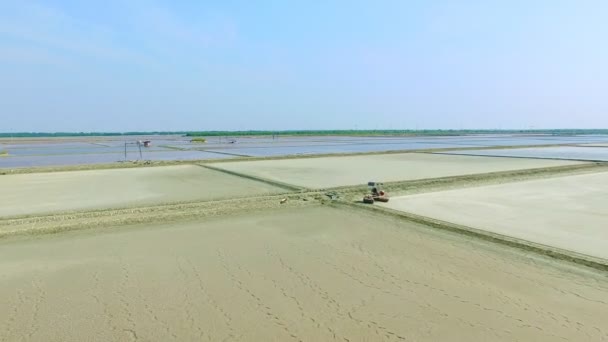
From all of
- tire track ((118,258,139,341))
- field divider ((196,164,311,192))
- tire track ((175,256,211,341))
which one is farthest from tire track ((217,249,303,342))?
field divider ((196,164,311,192))

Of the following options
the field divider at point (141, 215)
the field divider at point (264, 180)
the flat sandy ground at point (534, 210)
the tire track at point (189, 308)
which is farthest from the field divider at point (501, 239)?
the tire track at point (189, 308)

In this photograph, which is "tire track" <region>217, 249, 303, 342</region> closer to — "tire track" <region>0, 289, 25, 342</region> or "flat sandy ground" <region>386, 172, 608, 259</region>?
"tire track" <region>0, 289, 25, 342</region>

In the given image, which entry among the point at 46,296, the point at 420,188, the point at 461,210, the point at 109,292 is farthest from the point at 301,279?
the point at 420,188

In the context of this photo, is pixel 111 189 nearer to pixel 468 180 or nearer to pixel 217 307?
pixel 217 307

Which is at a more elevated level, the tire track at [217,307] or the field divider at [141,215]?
the tire track at [217,307]

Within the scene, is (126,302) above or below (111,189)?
above

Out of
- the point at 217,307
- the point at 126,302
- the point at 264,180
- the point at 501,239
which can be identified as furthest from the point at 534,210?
the point at 126,302

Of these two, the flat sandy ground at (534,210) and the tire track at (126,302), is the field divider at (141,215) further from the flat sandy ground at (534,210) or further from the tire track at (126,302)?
the flat sandy ground at (534,210)
